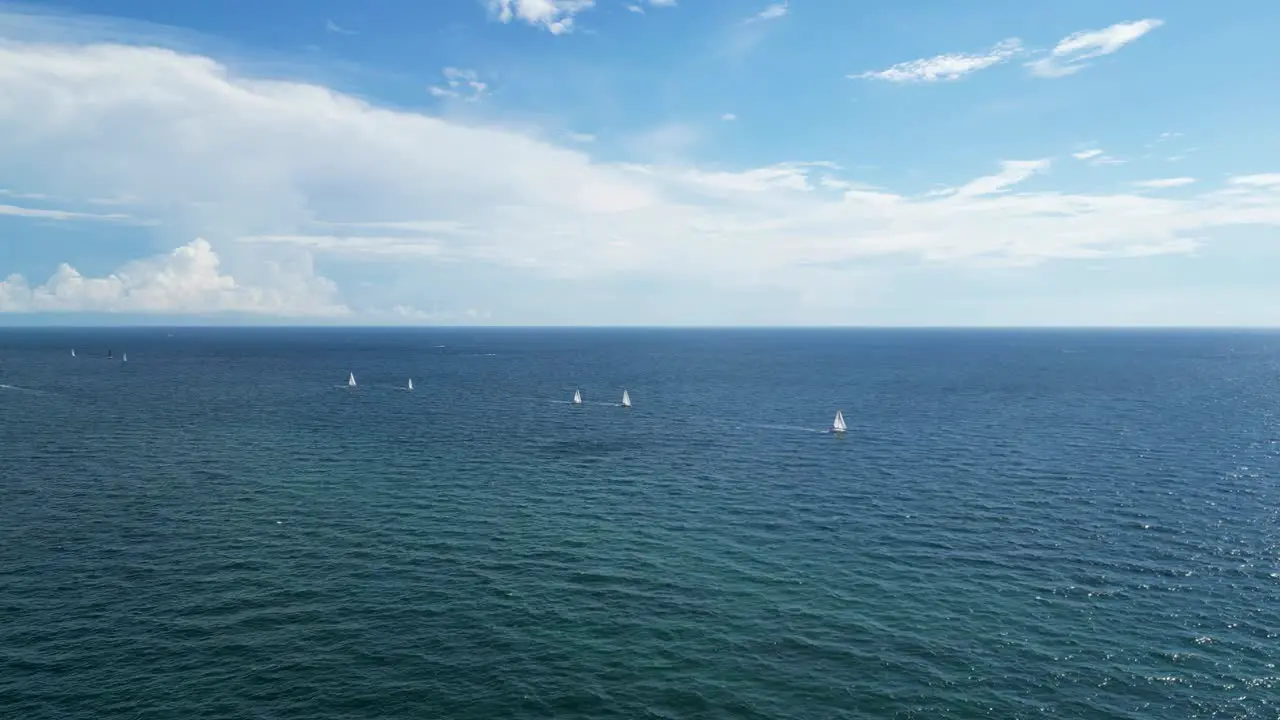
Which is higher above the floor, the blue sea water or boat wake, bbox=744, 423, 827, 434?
boat wake, bbox=744, 423, 827, 434

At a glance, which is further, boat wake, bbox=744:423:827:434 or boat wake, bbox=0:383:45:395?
boat wake, bbox=0:383:45:395

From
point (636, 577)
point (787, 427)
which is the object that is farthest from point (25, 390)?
point (636, 577)

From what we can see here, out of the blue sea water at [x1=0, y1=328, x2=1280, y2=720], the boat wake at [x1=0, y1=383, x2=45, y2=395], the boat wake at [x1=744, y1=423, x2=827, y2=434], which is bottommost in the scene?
the blue sea water at [x1=0, y1=328, x2=1280, y2=720]

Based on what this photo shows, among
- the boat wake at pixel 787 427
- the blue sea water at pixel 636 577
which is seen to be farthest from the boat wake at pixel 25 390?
the boat wake at pixel 787 427

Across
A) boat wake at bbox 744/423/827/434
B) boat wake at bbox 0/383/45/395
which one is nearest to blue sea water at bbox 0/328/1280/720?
boat wake at bbox 744/423/827/434

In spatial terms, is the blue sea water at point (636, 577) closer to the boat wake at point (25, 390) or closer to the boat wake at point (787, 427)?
the boat wake at point (787, 427)

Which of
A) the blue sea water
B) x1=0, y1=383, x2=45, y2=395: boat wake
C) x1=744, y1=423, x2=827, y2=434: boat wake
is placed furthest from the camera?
x1=0, y1=383, x2=45, y2=395: boat wake

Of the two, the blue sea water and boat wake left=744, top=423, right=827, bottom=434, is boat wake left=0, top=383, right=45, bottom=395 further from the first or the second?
boat wake left=744, top=423, right=827, bottom=434

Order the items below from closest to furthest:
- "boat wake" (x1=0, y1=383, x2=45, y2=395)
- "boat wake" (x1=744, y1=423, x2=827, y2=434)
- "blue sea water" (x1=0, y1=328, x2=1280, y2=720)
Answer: "blue sea water" (x1=0, y1=328, x2=1280, y2=720)
"boat wake" (x1=744, y1=423, x2=827, y2=434)
"boat wake" (x1=0, y1=383, x2=45, y2=395)

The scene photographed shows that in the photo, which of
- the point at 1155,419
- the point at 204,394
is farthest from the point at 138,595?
the point at 1155,419
